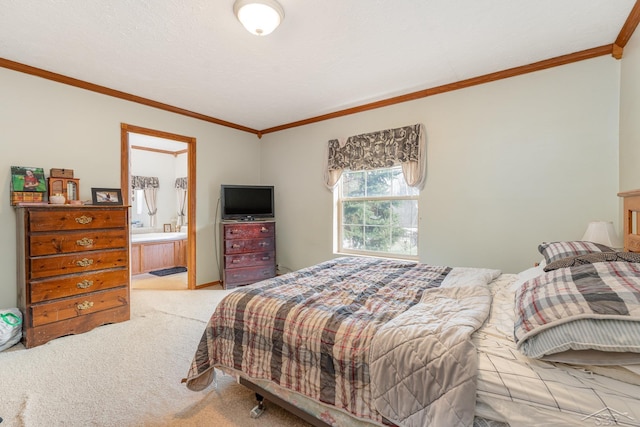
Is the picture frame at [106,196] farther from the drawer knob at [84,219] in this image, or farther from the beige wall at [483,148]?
the drawer knob at [84,219]

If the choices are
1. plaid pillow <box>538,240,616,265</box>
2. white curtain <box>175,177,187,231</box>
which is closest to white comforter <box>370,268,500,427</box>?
plaid pillow <box>538,240,616,265</box>

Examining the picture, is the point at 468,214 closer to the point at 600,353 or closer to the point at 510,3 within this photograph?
the point at 510,3

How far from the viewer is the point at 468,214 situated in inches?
120

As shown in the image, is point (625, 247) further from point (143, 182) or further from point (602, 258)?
point (143, 182)

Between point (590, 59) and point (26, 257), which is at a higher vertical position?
point (590, 59)

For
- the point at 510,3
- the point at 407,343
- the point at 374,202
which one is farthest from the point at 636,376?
the point at 374,202

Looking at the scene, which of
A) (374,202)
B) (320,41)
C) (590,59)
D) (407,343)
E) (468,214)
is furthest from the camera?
(374,202)

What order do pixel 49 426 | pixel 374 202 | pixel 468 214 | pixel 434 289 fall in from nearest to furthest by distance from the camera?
1. pixel 49 426
2. pixel 434 289
3. pixel 468 214
4. pixel 374 202

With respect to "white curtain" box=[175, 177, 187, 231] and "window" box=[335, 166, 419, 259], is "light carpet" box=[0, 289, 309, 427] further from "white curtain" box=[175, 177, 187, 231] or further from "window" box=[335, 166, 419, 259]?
"white curtain" box=[175, 177, 187, 231]

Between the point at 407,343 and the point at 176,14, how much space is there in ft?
7.92

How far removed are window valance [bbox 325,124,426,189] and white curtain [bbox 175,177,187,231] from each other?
13.7 feet

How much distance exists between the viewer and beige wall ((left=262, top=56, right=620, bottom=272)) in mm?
2453

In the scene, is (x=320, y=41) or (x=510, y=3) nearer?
(x=510, y=3)

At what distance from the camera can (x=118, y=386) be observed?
6.16 ft
